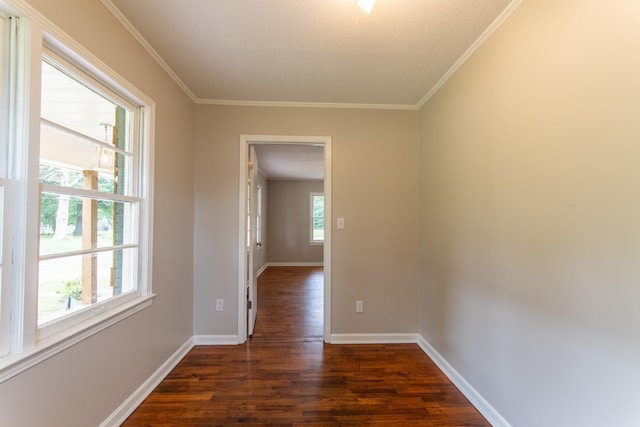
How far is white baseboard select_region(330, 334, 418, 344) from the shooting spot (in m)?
2.75

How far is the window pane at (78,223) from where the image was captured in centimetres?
125

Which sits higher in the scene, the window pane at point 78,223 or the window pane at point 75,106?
the window pane at point 75,106

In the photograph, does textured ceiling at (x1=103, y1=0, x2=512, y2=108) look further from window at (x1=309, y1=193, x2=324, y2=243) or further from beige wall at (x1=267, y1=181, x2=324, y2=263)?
window at (x1=309, y1=193, x2=324, y2=243)

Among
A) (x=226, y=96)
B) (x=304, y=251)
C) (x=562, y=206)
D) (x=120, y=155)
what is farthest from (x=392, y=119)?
(x=304, y=251)

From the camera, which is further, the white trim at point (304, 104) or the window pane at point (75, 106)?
the white trim at point (304, 104)

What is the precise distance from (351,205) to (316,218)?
16.3 ft

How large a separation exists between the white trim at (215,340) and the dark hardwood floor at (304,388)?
7cm

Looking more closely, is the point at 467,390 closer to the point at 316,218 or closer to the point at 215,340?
the point at 215,340

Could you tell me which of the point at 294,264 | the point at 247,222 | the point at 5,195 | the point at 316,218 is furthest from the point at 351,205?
the point at 294,264

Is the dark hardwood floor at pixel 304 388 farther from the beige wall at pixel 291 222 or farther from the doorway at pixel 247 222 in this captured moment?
the beige wall at pixel 291 222

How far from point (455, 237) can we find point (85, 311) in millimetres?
2406

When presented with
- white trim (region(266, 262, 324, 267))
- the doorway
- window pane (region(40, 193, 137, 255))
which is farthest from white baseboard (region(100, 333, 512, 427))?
white trim (region(266, 262, 324, 267))

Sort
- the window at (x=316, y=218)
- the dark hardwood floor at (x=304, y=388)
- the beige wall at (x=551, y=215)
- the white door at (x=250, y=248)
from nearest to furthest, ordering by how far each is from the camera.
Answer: the beige wall at (x=551, y=215), the dark hardwood floor at (x=304, y=388), the white door at (x=250, y=248), the window at (x=316, y=218)

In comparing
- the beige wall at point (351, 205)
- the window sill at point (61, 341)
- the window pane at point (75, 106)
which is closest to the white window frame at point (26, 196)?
the window sill at point (61, 341)
